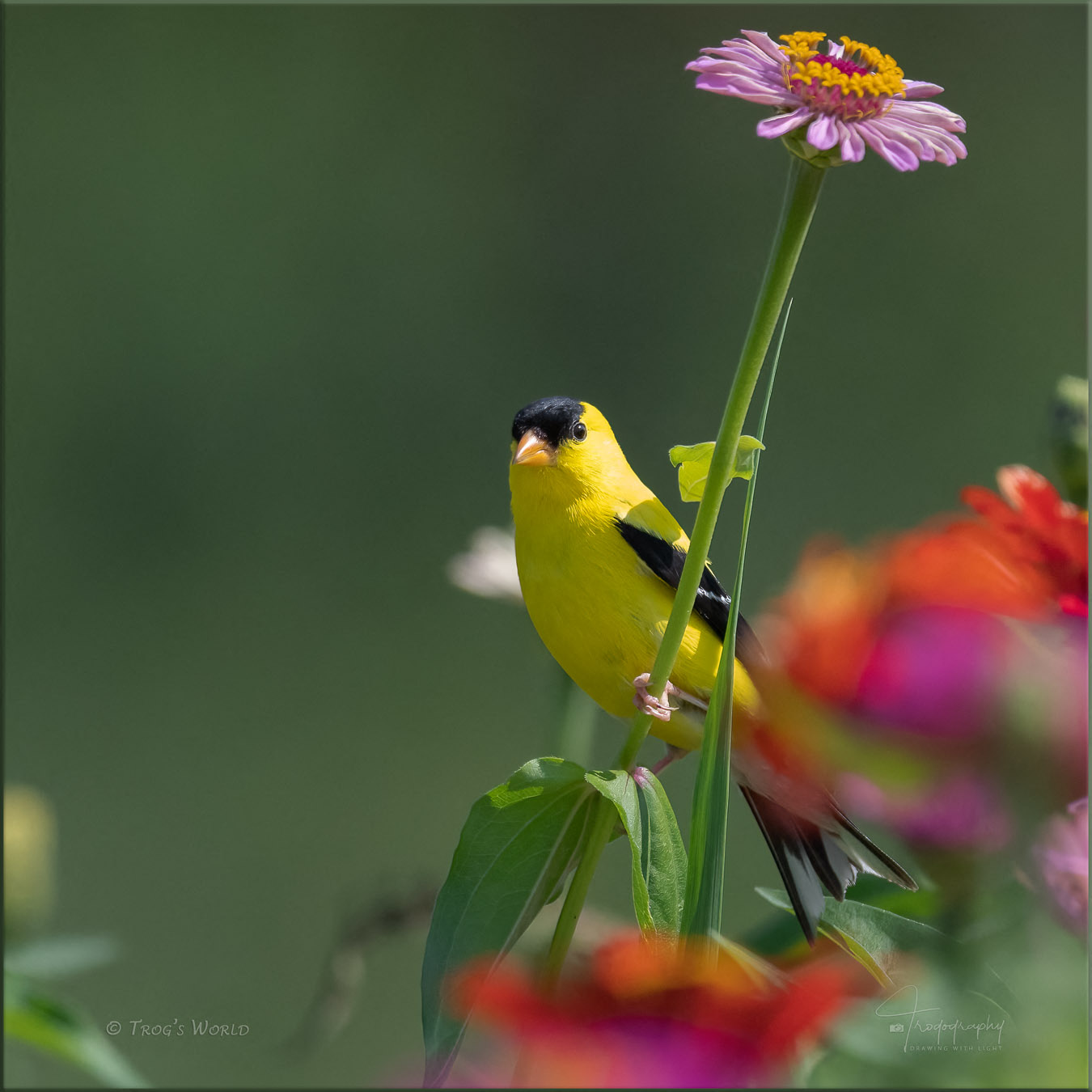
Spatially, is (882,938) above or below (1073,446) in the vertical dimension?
below

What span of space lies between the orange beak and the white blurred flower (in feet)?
0.19

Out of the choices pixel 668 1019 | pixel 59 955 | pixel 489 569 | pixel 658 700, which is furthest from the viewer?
pixel 489 569

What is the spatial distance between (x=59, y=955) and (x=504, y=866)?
27cm

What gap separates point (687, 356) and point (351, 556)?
1074mm

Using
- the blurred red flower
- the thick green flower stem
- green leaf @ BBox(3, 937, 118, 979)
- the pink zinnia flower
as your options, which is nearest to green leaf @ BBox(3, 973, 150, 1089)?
green leaf @ BBox(3, 937, 118, 979)

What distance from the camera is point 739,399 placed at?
36 cm

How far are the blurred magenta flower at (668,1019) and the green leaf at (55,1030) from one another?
23 centimetres

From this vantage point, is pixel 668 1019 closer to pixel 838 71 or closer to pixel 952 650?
pixel 952 650

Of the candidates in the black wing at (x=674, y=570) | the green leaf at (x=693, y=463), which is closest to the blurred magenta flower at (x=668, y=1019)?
the green leaf at (x=693, y=463)

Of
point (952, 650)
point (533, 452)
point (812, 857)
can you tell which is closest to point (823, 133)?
point (952, 650)

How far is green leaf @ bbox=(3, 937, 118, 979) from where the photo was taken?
58 centimetres

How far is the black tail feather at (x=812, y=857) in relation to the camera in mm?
466

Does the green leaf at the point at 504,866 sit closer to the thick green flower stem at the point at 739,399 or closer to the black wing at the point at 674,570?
the thick green flower stem at the point at 739,399

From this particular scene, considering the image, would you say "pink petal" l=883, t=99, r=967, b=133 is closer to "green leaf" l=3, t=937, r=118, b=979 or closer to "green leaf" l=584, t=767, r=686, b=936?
"green leaf" l=584, t=767, r=686, b=936
